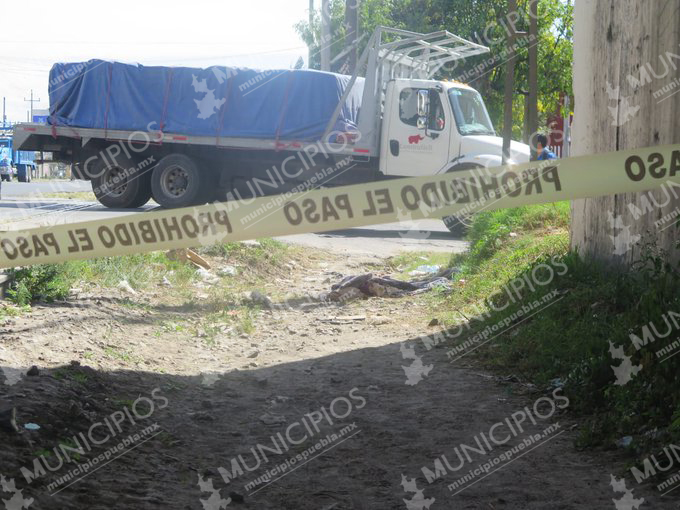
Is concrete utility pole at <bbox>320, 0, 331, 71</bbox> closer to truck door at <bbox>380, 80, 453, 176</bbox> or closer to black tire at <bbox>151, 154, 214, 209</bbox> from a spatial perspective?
black tire at <bbox>151, 154, 214, 209</bbox>

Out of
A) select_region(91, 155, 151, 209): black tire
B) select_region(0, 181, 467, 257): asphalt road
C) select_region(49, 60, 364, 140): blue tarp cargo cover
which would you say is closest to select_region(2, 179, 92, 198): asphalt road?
select_region(91, 155, 151, 209): black tire

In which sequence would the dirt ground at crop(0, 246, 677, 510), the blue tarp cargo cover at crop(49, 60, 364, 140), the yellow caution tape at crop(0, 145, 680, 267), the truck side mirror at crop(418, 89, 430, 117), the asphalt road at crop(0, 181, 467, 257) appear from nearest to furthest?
the dirt ground at crop(0, 246, 677, 510), the yellow caution tape at crop(0, 145, 680, 267), the asphalt road at crop(0, 181, 467, 257), the truck side mirror at crop(418, 89, 430, 117), the blue tarp cargo cover at crop(49, 60, 364, 140)

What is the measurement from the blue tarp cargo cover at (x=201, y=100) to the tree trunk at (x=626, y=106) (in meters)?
9.10

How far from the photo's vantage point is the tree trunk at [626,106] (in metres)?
6.75

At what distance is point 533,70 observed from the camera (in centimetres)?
1638

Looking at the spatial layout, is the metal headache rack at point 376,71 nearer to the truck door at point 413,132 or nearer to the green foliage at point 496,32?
the truck door at point 413,132

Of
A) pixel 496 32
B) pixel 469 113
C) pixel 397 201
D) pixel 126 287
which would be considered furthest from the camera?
pixel 496 32

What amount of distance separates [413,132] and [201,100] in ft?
14.0

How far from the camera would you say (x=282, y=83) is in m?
16.9

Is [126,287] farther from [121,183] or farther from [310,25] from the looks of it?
[310,25]

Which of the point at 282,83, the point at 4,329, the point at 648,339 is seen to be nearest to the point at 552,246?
the point at 648,339

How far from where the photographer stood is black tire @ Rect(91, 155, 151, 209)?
18.0 metres

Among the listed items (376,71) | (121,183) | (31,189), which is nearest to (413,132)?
(376,71)

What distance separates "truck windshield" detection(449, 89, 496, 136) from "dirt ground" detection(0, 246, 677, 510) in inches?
349
